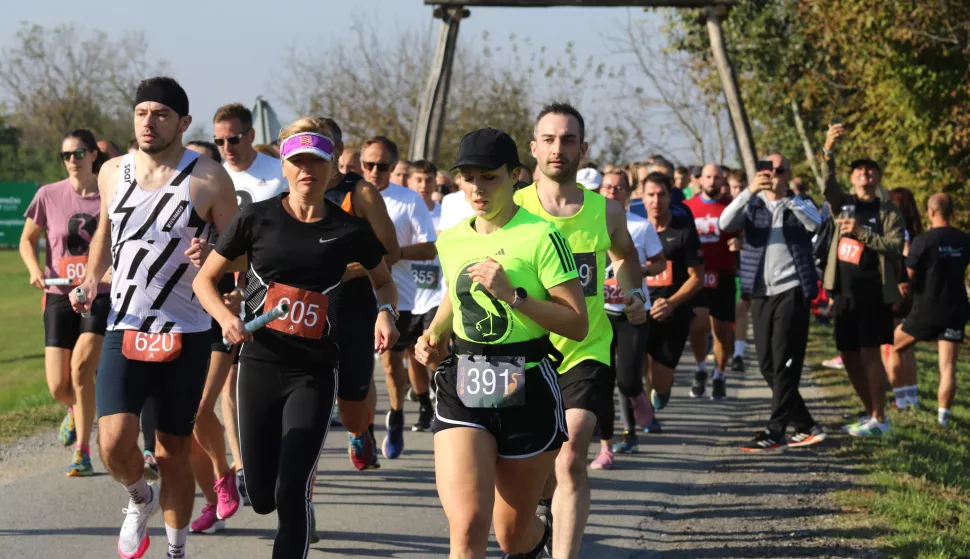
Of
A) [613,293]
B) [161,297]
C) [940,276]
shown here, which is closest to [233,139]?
[161,297]

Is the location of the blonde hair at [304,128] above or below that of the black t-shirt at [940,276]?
above

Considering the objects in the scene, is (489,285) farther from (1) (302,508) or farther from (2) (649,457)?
(2) (649,457)

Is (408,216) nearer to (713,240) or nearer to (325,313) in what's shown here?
(325,313)

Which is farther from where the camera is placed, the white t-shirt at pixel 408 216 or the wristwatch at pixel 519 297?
the white t-shirt at pixel 408 216

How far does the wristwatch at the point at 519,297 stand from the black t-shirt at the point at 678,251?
18.1 feet

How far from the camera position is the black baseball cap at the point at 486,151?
15.2 ft

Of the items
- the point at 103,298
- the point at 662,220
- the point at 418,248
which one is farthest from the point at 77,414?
the point at 662,220

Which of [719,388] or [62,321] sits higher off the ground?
[62,321]

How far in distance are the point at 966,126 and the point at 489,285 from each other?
13964 millimetres

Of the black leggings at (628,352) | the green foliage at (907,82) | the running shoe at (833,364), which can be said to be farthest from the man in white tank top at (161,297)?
the green foliage at (907,82)

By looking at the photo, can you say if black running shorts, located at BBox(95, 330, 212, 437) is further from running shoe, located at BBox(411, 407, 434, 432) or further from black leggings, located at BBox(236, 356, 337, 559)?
running shoe, located at BBox(411, 407, 434, 432)

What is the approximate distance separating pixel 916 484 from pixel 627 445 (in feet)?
7.62

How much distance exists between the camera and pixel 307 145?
521 centimetres

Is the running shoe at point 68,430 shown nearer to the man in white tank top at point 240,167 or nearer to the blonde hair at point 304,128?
the man in white tank top at point 240,167
